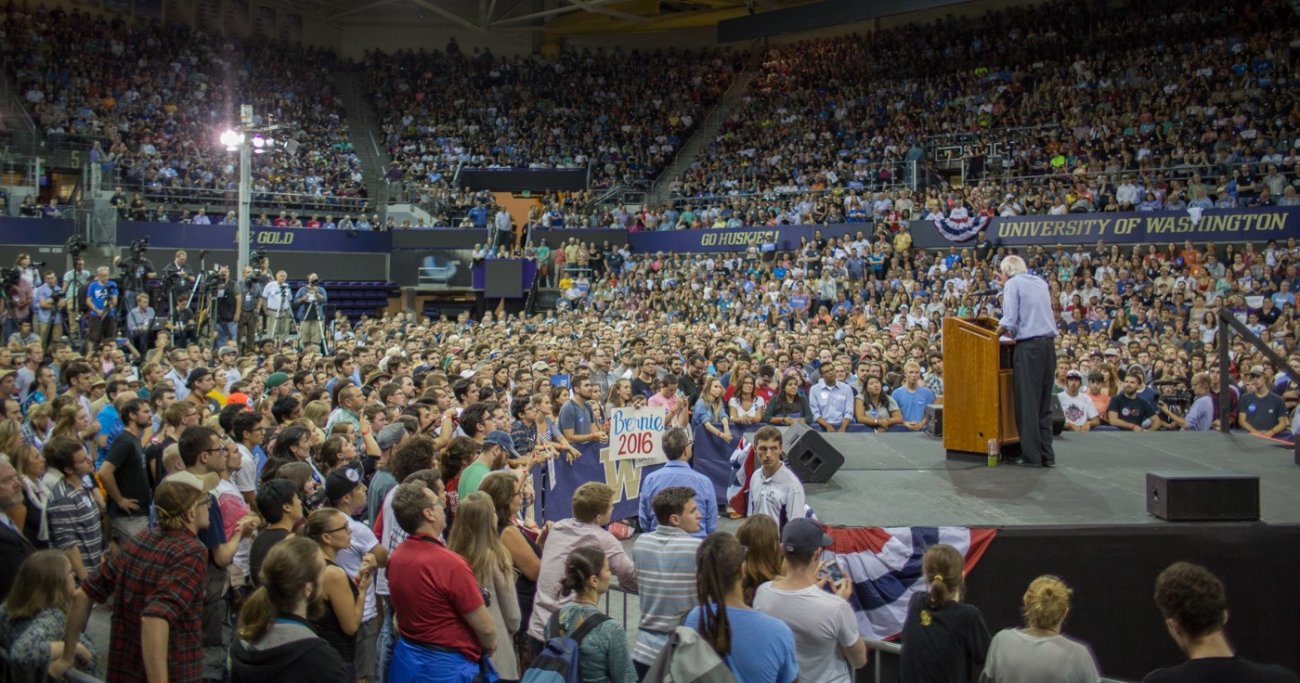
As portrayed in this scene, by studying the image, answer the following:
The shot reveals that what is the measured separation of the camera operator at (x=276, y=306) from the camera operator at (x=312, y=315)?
42 cm

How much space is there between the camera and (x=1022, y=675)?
13.1ft

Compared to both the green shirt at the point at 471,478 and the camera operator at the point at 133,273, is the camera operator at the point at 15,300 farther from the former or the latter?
the green shirt at the point at 471,478

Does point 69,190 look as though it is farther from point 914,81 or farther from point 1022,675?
point 1022,675

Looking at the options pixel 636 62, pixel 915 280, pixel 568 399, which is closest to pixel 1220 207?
pixel 915 280

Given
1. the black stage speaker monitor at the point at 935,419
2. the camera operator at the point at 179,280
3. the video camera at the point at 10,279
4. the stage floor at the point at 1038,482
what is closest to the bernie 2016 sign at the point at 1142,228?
the stage floor at the point at 1038,482

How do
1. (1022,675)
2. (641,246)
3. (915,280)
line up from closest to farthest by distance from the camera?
(1022,675), (915,280), (641,246)

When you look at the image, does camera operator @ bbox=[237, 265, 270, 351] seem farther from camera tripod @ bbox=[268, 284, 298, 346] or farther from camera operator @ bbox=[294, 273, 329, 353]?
camera operator @ bbox=[294, 273, 329, 353]

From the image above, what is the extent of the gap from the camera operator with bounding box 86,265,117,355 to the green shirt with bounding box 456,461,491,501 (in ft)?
34.4

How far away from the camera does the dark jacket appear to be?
3.66 m

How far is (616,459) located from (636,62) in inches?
1233

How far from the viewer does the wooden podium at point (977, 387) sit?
24.7 feet

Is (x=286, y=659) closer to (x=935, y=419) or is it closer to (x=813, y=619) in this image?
Result: (x=813, y=619)

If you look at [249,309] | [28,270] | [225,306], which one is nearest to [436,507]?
[225,306]

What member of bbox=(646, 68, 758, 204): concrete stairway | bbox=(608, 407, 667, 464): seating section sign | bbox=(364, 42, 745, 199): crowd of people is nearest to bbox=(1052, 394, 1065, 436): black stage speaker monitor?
bbox=(608, 407, 667, 464): seating section sign
